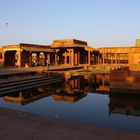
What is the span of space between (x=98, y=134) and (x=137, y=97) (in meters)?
12.2

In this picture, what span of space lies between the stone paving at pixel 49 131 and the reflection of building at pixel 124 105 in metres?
6.41

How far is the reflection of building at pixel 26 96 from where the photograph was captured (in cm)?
1472

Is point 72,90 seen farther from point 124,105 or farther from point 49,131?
point 49,131

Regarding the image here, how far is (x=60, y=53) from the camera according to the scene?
140 ft

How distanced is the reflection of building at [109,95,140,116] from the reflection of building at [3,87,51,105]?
496 centimetres

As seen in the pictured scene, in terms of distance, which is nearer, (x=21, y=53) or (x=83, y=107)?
(x=83, y=107)

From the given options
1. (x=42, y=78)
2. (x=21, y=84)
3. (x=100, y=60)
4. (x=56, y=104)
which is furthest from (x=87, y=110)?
(x=100, y=60)

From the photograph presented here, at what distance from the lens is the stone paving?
5.12 m

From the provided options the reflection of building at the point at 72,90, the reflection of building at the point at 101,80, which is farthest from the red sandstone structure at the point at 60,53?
the reflection of building at the point at 72,90

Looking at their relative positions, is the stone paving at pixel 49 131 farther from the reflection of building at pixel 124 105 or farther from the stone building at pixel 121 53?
the stone building at pixel 121 53

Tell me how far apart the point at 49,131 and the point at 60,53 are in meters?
37.4

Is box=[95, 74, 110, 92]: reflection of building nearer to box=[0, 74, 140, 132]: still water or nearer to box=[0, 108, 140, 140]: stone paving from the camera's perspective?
box=[0, 74, 140, 132]: still water

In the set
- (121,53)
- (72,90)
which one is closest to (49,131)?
(72,90)

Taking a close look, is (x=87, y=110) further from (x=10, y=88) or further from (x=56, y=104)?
(x=10, y=88)
